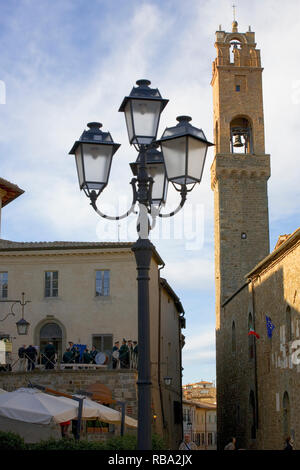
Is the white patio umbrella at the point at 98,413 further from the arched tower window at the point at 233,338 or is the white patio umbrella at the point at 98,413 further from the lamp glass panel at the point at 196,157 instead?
the arched tower window at the point at 233,338

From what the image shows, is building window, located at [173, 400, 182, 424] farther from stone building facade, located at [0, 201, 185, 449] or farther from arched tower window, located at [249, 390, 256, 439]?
stone building facade, located at [0, 201, 185, 449]

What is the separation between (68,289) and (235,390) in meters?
12.6

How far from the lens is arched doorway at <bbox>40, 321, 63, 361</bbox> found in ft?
92.2

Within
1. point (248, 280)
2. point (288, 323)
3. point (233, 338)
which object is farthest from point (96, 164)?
point (233, 338)

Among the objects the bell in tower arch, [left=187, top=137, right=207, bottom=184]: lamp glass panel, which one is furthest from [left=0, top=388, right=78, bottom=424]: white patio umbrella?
the bell in tower arch

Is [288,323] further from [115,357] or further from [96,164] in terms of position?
[96,164]

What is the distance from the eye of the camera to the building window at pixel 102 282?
2811cm

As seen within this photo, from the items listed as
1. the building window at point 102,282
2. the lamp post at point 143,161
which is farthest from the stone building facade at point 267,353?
the lamp post at point 143,161

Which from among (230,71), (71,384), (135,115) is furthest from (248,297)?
(135,115)

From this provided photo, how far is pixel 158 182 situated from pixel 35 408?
7193 mm

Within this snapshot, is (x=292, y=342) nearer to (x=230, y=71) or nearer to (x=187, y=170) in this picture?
(x=187, y=170)

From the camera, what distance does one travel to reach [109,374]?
2341 centimetres

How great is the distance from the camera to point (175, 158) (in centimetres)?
796

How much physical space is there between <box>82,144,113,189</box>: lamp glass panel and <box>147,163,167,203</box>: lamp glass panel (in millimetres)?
1364
